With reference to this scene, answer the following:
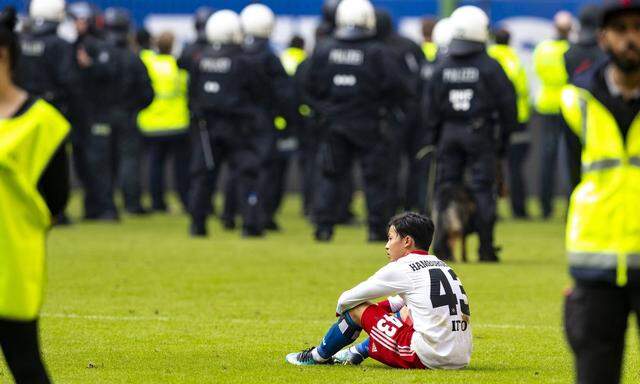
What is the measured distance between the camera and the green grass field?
27.2 ft

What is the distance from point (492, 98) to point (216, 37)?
13.3ft

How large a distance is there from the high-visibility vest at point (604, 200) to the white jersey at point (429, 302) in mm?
2687

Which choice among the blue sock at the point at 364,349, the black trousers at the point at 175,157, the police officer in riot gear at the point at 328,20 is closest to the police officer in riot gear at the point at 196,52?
the police officer in riot gear at the point at 328,20

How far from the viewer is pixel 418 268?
8.17 meters

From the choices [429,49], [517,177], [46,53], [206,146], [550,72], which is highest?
[46,53]

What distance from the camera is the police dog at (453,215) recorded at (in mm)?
14742

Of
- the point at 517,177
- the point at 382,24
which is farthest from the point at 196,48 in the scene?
the point at 517,177

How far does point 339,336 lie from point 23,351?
2949 millimetres

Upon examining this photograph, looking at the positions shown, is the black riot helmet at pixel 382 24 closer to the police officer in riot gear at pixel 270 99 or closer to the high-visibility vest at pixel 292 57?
the police officer in riot gear at pixel 270 99

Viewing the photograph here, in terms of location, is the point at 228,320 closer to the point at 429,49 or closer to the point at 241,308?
the point at 241,308

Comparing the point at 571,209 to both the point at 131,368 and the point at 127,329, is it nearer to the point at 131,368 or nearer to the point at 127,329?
the point at 131,368

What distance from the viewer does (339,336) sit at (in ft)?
27.5

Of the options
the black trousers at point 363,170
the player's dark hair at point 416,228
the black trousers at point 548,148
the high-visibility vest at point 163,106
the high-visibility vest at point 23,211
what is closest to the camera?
the high-visibility vest at point 23,211

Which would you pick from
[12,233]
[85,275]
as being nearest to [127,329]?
[85,275]
